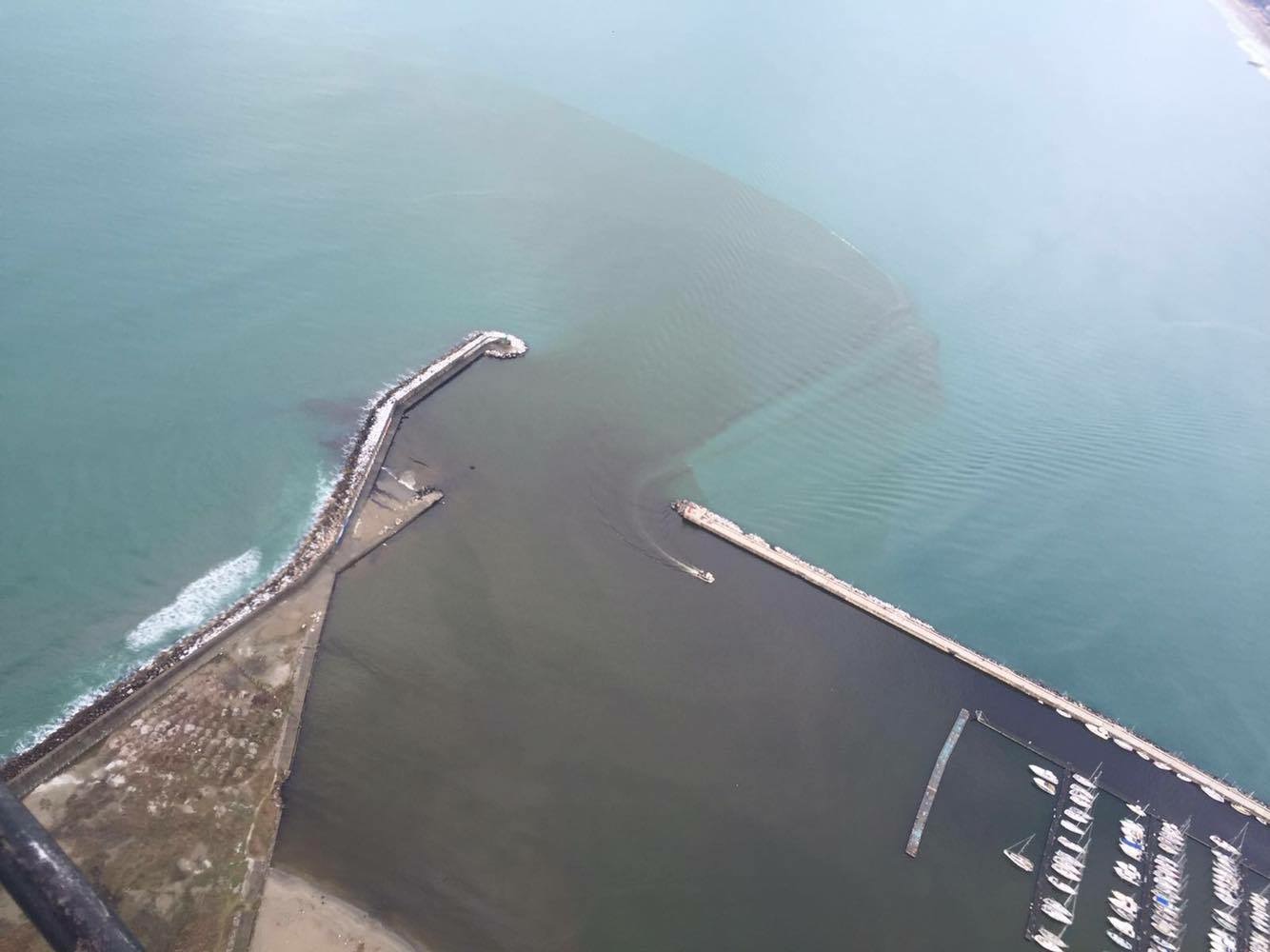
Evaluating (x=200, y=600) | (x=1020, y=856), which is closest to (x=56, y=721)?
(x=200, y=600)

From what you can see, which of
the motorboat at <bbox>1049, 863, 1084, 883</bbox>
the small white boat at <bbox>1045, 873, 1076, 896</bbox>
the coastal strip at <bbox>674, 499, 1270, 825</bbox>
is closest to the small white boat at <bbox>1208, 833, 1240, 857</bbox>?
the coastal strip at <bbox>674, 499, 1270, 825</bbox>

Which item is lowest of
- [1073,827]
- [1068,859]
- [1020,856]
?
[1020,856]

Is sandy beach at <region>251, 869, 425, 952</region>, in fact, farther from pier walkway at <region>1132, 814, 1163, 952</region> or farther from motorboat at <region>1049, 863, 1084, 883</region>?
pier walkway at <region>1132, 814, 1163, 952</region>

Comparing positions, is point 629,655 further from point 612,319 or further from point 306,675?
point 612,319

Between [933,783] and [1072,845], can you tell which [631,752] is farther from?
[1072,845]

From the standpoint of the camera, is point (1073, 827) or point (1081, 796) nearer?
point (1073, 827)

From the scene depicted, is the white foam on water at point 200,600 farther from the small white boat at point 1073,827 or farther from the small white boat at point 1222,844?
the small white boat at point 1222,844

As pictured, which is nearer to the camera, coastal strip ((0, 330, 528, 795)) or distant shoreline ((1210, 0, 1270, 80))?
coastal strip ((0, 330, 528, 795))
